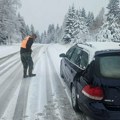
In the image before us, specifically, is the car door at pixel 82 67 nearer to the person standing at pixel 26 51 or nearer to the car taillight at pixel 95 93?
the car taillight at pixel 95 93

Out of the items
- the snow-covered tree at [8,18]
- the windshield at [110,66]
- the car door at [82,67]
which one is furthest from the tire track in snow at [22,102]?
the snow-covered tree at [8,18]

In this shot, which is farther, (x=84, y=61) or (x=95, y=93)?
(x=84, y=61)

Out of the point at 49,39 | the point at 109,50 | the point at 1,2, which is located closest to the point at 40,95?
the point at 109,50

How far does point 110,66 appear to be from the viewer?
5.86 metres

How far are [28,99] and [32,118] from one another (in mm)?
1706

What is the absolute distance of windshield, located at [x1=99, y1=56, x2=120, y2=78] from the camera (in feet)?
18.4

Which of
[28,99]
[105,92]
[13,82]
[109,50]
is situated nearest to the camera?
[105,92]

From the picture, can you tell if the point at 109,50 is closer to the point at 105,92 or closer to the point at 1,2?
the point at 105,92

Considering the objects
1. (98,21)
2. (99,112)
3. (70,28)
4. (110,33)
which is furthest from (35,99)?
(98,21)

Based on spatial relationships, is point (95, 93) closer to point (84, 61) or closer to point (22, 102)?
point (84, 61)

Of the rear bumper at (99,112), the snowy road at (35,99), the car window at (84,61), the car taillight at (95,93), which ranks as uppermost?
the car window at (84,61)

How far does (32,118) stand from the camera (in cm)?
636

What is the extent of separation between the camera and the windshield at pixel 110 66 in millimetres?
5594

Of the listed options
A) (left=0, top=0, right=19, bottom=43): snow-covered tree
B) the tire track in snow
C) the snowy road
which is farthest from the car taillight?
(left=0, top=0, right=19, bottom=43): snow-covered tree
